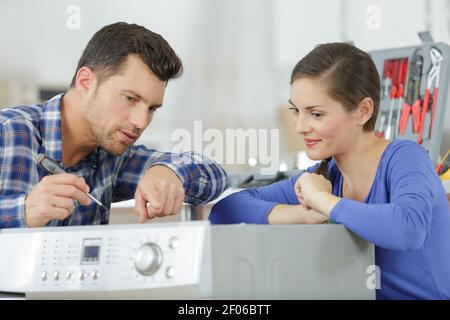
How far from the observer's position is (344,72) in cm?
123

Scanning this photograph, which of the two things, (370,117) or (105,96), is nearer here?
(370,117)

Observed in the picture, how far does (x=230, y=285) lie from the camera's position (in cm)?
87

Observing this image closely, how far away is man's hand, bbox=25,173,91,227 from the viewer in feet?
3.61

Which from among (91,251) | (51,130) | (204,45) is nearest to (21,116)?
(51,130)

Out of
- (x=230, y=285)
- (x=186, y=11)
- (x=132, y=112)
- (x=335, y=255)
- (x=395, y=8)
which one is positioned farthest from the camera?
(x=186, y=11)

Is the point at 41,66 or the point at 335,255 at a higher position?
the point at 41,66

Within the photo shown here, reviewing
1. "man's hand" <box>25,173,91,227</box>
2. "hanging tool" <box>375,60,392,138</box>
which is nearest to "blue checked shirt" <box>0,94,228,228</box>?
"man's hand" <box>25,173,91,227</box>

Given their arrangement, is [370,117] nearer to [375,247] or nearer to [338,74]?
[338,74]

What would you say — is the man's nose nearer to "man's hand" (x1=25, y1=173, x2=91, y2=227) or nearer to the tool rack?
"man's hand" (x1=25, y1=173, x2=91, y2=227)

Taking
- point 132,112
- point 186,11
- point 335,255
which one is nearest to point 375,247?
point 335,255

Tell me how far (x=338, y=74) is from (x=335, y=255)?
0.38m

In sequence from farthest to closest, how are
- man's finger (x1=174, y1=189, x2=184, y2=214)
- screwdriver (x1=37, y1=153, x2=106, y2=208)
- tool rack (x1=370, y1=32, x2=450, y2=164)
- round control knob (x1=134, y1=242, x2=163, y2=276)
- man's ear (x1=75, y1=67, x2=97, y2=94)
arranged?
tool rack (x1=370, y1=32, x2=450, y2=164) → man's ear (x1=75, y1=67, x2=97, y2=94) → screwdriver (x1=37, y1=153, x2=106, y2=208) → man's finger (x1=174, y1=189, x2=184, y2=214) → round control knob (x1=134, y1=242, x2=163, y2=276)

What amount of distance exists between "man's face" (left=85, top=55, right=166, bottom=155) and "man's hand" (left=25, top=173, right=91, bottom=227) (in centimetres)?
31

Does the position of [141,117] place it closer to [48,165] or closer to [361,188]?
[48,165]
